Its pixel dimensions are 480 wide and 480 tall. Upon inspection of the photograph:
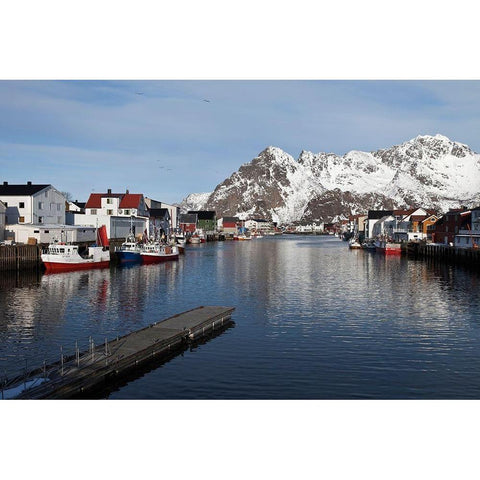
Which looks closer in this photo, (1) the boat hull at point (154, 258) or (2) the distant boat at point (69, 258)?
(2) the distant boat at point (69, 258)

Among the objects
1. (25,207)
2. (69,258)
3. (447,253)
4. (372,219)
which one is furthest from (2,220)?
(372,219)

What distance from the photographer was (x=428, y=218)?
132375mm

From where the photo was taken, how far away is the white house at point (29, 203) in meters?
80.8

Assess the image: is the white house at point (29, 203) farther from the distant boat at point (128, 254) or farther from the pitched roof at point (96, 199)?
the pitched roof at point (96, 199)

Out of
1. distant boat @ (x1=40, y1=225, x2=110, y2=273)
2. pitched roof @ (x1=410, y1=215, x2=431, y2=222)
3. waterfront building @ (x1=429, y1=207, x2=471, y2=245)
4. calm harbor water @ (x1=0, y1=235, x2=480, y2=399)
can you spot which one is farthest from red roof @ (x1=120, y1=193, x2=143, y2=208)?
pitched roof @ (x1=410, y1=215, x2=431, y2=222)

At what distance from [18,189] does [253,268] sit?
40542 millimetres

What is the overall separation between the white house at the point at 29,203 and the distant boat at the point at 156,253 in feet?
53.9

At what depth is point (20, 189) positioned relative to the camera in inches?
3297

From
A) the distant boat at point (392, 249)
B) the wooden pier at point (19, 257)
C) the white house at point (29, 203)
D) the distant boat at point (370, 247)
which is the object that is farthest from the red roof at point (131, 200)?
the distant boat at point (370, 247)

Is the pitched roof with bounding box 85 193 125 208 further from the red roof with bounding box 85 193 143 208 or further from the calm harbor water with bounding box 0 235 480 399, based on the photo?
the calm harbor water with bounding box 0 235 480 399

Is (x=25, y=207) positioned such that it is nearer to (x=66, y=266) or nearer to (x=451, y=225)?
(x=66, y=266)

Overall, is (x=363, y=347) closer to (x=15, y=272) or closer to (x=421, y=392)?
(x=421, y=392)

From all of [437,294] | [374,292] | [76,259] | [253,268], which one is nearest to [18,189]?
[76,259]

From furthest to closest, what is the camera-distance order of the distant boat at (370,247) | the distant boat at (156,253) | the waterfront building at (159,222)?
the distant boat at (370,247) < the waterfront building at (159,222) < the distant boat at (156,253)
